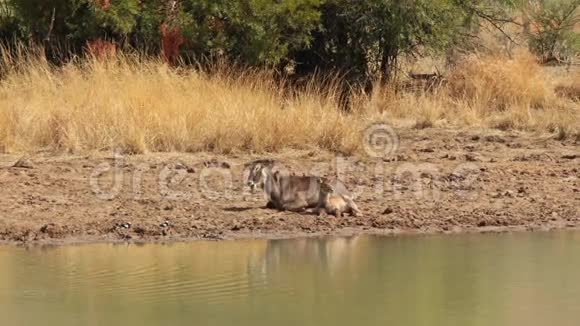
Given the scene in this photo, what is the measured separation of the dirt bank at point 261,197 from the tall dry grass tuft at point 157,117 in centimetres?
31

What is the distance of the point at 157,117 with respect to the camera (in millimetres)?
14352

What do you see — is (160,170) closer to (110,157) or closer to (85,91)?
(110,157)

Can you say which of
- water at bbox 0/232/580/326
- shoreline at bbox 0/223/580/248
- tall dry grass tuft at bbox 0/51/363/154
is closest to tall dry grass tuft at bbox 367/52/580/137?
tall dry grass tuft at bbox 0/51/363/154

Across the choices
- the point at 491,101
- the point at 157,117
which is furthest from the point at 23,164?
the point at 491,101

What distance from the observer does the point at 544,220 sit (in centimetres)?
1159

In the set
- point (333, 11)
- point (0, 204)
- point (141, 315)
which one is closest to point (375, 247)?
point (141, 315)

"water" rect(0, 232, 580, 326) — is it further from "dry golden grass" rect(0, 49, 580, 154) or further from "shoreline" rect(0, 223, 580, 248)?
"dry golden grass" rect(0, 49, 580, 154)

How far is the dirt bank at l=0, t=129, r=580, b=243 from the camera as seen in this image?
36.2ft

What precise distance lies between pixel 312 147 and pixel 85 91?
10.2ft

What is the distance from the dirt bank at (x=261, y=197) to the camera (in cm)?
1103

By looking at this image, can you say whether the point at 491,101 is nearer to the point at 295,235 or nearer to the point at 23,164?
the point at 23,164

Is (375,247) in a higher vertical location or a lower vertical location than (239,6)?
lower

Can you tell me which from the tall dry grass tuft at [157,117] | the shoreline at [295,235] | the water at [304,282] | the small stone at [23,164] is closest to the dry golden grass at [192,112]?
the tall dry grass tuft at [157,117]

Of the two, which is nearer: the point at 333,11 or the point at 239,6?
the point at 239,6
